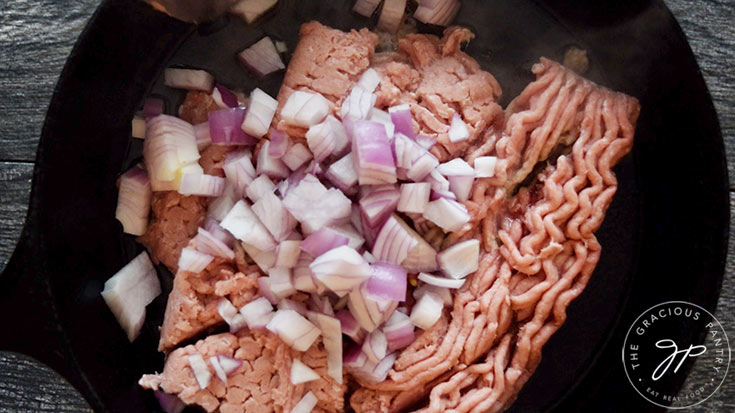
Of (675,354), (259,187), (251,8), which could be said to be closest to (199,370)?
(259,187)

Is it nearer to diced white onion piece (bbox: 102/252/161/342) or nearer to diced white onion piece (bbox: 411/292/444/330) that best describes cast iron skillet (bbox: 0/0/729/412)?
diced white onion piece (bbox: 102/252/161/342)

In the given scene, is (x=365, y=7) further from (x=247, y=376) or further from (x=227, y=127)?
(x=247, y=376)

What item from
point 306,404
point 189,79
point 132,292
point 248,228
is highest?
point 189,79

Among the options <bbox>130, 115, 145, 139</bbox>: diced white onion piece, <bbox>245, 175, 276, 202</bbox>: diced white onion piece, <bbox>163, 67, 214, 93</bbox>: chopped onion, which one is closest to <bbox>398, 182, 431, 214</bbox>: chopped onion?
<bbox>245, 175, 276, 202</bbox>: diced white onion piece

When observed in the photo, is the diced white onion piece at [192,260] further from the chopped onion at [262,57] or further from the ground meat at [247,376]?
the chopped onion at [262,57]

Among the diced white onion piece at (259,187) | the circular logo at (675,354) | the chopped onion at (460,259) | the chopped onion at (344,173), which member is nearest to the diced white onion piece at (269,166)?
the diced white onion piece at (259,187)

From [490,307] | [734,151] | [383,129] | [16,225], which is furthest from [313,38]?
[734,151]

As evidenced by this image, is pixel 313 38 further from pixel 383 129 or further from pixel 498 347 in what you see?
pixel 498 347
